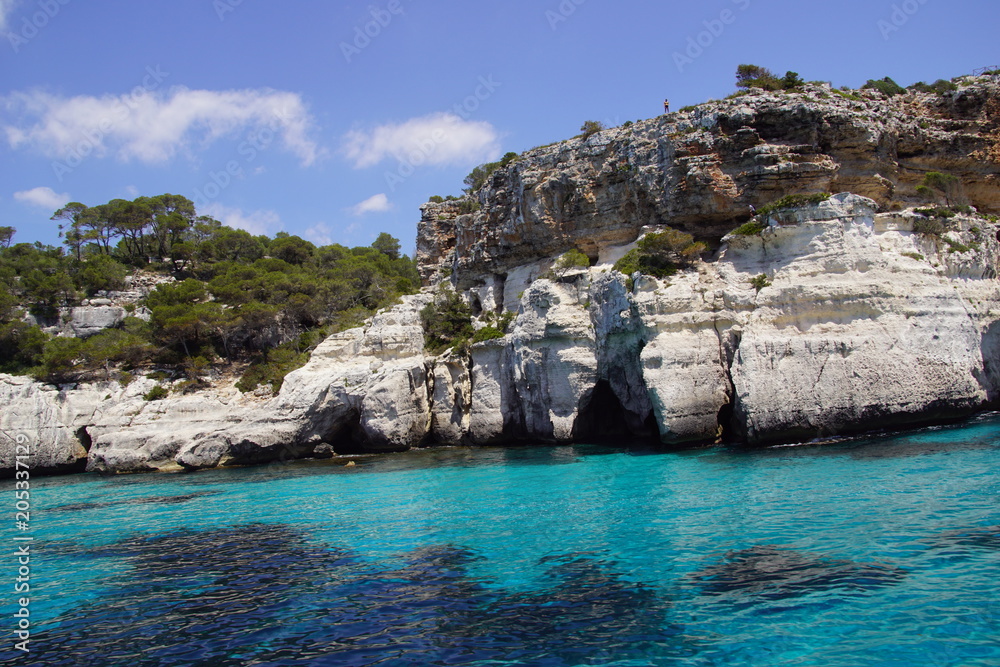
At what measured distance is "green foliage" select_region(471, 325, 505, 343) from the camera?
25859 millimetres

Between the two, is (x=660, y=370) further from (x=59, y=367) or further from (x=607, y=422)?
(x=59, y=367)

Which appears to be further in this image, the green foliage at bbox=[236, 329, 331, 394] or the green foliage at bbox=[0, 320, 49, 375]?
the green foliage at bbox=[0, 320, 49, 375]

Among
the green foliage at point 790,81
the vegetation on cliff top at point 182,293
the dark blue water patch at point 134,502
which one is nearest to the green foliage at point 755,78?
the green foliage at point 790,81

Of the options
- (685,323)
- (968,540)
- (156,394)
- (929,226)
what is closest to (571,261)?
(685,323)

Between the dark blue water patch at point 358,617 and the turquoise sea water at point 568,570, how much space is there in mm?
36

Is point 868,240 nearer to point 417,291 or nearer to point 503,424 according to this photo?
point 503,424

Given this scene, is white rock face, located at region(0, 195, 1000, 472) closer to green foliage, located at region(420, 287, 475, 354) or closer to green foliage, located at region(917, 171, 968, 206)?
green foliage, located at region(420, 287, 475, 354)

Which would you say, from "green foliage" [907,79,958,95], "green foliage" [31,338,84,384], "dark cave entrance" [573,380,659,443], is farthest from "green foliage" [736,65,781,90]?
"green foliage" [31,338,84,384]

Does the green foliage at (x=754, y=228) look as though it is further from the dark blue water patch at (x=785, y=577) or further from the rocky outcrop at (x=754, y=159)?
the dark blue water patch at (x=785, y=577)

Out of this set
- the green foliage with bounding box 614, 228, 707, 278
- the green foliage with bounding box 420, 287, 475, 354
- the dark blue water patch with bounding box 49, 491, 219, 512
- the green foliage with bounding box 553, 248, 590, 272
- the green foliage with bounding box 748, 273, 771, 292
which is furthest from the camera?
the green foliage with bounding box 420, 287, 475, 354

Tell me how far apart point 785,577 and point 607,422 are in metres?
18.2

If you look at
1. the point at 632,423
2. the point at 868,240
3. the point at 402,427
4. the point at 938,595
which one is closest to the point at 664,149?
the point at 868,240

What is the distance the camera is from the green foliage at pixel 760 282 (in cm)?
1966

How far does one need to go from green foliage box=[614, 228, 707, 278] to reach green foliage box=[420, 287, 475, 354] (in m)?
9.28
